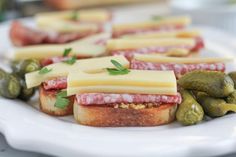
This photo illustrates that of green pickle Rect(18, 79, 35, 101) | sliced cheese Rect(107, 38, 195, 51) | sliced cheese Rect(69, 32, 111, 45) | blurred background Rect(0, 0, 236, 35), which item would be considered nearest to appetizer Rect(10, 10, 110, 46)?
sliced cheese Rect(69, 32, 111, 45)

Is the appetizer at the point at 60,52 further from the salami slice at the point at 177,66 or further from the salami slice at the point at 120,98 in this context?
the salami slice at the point at 120,98

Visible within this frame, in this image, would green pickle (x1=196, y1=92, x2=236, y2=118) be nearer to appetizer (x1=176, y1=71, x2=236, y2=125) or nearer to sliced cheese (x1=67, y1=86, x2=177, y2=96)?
appetizer (x1=176, y1=71, x2=236, y2=125)

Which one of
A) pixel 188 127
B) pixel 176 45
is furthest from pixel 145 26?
pixel 188 127

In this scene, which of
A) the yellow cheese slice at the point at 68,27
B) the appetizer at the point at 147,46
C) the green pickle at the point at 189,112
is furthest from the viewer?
the yellow cheese slice at the point at 68,27

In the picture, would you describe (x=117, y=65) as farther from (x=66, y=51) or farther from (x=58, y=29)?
(x=58, y=29)

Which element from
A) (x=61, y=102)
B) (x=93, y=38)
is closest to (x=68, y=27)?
(x=93, y=38)

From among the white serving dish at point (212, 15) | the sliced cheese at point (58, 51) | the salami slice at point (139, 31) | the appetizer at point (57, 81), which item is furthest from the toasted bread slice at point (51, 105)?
the white serving dish at point (212, 15)

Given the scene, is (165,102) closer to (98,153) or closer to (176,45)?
(98,153)
